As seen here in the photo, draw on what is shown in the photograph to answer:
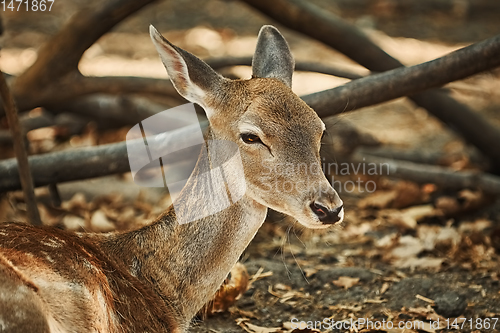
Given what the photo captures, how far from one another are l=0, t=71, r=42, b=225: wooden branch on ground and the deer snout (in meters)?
2.19

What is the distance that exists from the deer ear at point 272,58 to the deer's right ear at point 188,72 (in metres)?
0.43

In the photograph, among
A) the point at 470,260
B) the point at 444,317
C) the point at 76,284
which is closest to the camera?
the point at 76,284

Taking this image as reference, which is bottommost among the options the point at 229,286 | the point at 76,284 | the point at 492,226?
the point at 492,226

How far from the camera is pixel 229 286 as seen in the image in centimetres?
374

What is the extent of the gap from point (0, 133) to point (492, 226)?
16.6 ft

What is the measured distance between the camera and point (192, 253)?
3002 mm

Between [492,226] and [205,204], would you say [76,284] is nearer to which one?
[205,204]

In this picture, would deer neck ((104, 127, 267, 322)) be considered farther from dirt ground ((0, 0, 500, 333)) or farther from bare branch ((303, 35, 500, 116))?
bare branch ((303, 35, 500, 116))

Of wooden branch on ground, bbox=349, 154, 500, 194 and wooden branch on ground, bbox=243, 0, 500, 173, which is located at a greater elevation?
wooden branch on ground, bbox=243, 0, 500, 173

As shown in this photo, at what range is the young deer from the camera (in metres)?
2.68

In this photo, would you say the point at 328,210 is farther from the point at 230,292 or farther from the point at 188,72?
the point at 230,292

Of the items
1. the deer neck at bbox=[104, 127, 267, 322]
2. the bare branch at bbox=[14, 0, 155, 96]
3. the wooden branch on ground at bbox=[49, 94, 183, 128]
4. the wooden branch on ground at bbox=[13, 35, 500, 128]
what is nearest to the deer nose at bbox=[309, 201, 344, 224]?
the deer neck at bbox=[104, 127, 267, 322]

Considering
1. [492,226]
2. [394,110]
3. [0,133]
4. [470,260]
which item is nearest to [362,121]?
[394,110]

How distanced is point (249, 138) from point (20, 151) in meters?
1.84
